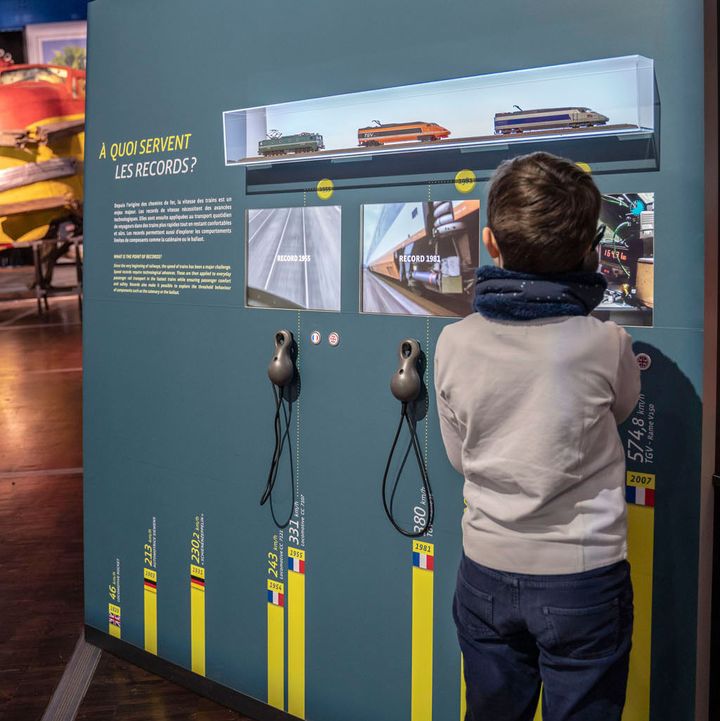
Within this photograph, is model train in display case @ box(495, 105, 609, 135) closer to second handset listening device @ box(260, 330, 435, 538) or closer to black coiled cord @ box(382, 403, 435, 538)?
second handset listening device @ box(260, 330, 435, 538)

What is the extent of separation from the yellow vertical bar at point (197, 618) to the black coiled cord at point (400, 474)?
0.79 metres

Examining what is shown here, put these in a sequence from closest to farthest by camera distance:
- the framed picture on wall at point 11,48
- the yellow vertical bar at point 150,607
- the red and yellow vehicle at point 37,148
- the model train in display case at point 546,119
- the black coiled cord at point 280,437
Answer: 1. the model train in display case at point 546,119
2. the black coiled cord at point 280,437
3. the yellow vertical bar at point 150,607
4. the red and yellow vehicle at point 37,148
5. the framed picture on wall at point 11,48

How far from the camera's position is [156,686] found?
284 cm

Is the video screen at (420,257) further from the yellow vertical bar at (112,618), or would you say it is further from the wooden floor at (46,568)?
the yellow vertical bar at (112,618)

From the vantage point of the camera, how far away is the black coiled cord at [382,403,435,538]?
219cm

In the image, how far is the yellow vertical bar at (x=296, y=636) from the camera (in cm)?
251

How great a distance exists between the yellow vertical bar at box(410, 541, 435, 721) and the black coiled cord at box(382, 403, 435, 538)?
0.05 m

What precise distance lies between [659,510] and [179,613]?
1.66 meters

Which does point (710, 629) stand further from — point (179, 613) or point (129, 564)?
point (129, 564)

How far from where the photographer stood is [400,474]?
2.25 metres

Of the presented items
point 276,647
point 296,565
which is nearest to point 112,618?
point 276,647

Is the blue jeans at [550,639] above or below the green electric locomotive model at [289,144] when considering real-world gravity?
below

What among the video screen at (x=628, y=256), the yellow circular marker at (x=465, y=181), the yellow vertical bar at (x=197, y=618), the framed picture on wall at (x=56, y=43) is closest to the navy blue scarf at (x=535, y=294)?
the video screen at (x=628, y=256)

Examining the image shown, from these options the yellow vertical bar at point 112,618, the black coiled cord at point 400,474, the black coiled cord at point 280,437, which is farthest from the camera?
the yellow vertical bar at point 112,618
